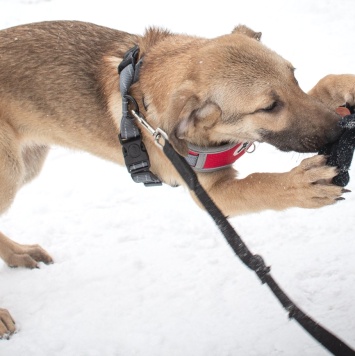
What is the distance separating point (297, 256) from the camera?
4297 millimetres

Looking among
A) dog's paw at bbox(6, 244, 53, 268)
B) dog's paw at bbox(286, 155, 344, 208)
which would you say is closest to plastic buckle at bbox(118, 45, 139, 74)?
dog's paw at bbox(286, 155, 344, 208)

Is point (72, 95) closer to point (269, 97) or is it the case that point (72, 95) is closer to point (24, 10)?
point (269, 97)

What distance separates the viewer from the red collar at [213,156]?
3381 millimetres

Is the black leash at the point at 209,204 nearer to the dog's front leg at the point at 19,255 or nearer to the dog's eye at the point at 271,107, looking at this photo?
the dog's eye at the point at 271,107

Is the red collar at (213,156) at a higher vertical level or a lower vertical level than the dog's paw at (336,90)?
lower

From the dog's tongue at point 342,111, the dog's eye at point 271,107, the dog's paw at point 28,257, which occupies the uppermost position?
the dog's eye at point 271,107

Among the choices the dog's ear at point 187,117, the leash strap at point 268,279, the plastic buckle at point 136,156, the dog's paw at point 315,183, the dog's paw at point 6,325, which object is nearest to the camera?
the leash strap at point 268,279

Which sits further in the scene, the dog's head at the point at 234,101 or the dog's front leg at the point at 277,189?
the dog's head at the point at 234,101

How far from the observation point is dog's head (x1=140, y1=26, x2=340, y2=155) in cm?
304

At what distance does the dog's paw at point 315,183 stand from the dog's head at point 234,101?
11.1 inches

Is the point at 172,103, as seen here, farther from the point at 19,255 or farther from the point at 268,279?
the point at 19,255

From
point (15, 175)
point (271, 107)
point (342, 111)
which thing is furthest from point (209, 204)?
point (15, 175)

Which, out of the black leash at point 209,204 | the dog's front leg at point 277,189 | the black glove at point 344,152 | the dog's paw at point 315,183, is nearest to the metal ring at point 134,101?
the black leash at point 209,204

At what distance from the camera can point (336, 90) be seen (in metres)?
3.45
